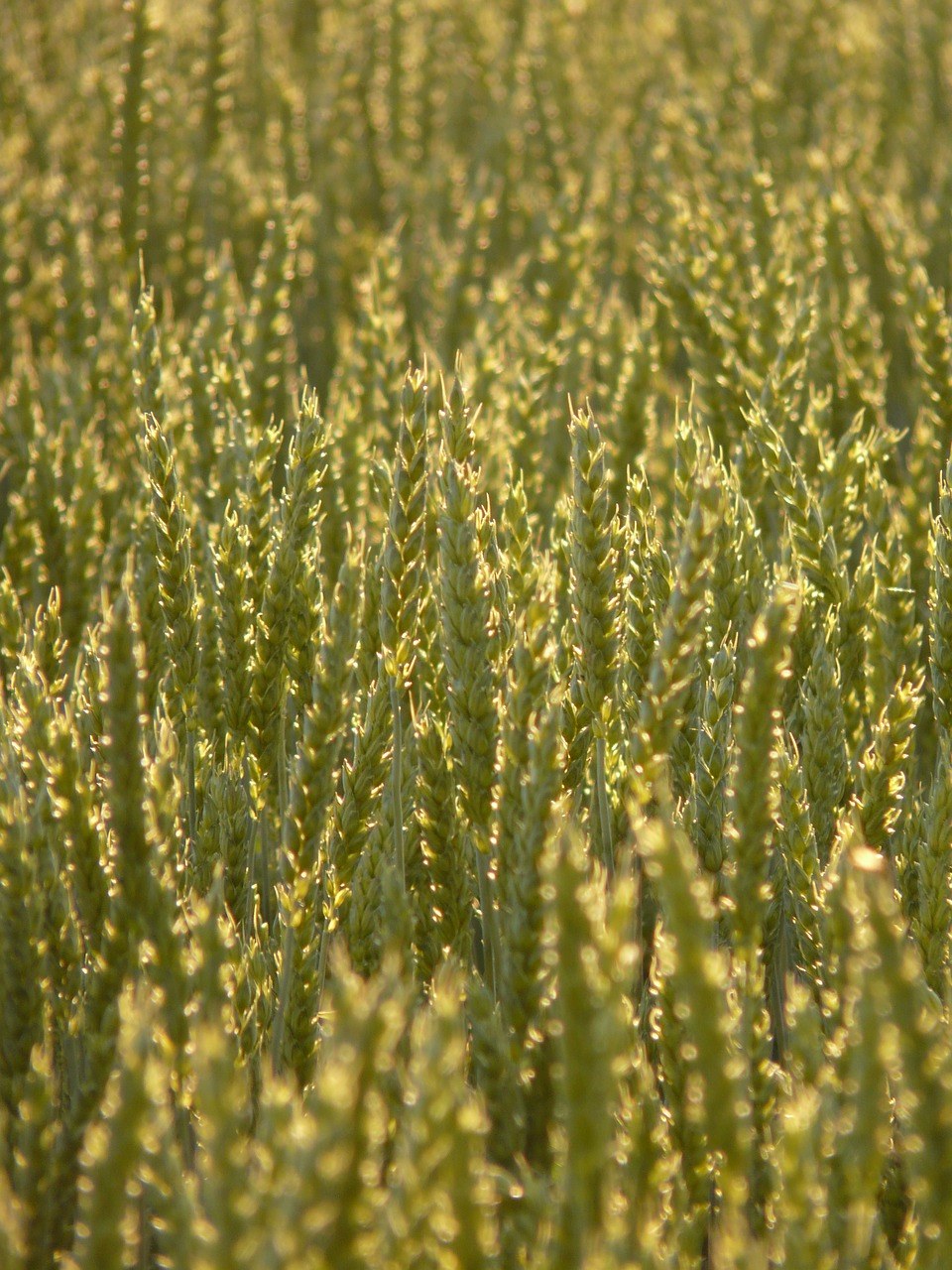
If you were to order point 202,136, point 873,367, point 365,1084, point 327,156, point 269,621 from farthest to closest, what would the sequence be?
point 327,156 < point 202,136 < point 873,367 < point 269,621 < point 365,1084

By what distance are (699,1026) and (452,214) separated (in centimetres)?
274

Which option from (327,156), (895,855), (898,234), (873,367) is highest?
(327,156)

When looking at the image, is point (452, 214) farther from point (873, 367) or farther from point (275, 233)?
point (873, 367)

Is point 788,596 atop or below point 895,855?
atop

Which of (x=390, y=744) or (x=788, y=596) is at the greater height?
(x=788, y=596)

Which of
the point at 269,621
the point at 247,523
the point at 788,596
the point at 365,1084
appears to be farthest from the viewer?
the point at 247,523

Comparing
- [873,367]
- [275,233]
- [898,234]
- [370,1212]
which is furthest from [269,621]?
[898,234]

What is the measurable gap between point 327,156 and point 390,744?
252 centimetres

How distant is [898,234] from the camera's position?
2.43 metres

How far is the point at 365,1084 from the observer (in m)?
0.83

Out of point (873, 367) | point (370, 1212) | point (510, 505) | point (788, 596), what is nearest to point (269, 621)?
point (510, 505)

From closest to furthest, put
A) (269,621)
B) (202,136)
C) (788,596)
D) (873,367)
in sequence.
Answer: (788,596) → (269,621) → (873,367) → (202,136)

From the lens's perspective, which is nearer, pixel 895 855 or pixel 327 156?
pixel 895 855

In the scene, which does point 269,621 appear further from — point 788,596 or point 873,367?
point 873,367
